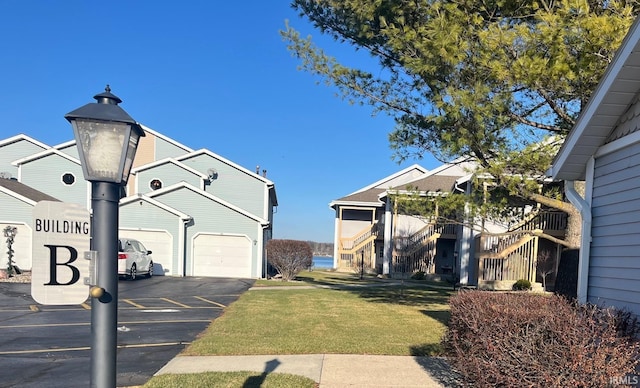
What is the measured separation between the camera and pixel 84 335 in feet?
26.3

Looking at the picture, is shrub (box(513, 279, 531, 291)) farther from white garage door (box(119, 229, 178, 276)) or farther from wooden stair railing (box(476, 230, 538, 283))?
white garage door (box(119, 229, 178, 276))

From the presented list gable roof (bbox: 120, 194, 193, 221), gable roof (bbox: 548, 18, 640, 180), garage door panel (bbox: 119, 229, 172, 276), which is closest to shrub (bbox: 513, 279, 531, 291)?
gable roof (bbox: 548, 18, 640, 180)

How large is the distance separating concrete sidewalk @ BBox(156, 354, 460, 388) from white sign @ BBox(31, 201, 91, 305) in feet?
11.6

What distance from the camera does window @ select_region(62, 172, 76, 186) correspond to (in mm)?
24875

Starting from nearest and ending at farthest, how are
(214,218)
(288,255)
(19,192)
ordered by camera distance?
(19,192), (288,255), (214,218)

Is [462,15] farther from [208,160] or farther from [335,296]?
[208,160]

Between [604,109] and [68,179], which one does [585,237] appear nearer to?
[604,109]

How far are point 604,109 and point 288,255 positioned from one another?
17.1m

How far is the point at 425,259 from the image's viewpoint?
83.4 ft

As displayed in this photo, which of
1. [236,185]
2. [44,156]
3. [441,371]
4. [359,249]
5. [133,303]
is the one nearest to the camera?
[441,371]

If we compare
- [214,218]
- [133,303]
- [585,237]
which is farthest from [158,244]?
[585,237]

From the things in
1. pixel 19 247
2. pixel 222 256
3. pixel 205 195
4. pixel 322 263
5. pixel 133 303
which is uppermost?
pixel 205 195

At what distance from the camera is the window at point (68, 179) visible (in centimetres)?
2488

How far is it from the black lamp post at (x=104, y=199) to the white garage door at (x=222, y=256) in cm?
2007
